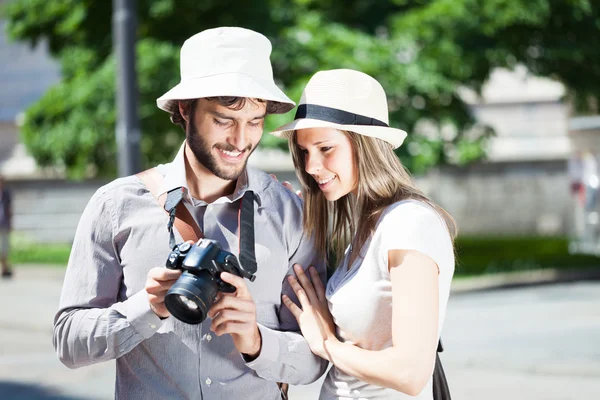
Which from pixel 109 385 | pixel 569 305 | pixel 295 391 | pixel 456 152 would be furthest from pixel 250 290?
pixel 456 152

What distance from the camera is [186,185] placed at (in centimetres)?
278

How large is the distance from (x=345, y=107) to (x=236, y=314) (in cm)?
76

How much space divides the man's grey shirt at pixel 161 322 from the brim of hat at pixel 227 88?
211mm

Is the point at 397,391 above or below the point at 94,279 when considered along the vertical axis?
below

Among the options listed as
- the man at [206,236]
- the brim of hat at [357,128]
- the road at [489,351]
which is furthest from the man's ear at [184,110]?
the road at [489,351]

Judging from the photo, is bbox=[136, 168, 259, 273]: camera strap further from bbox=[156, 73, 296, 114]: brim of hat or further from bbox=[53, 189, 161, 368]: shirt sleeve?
bbox=[156, 73, 296, 114]: brim of hat

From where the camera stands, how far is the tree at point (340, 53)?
15242 millimetres

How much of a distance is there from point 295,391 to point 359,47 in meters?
8.51

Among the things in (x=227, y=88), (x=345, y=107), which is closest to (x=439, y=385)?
(x=345, y=107)

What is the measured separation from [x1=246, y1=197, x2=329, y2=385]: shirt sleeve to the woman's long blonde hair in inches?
1.9

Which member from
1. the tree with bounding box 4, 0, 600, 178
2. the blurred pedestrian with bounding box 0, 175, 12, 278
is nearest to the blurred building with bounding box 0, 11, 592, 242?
the blurred pedestrian with bounding box 0, 175, 12, 278

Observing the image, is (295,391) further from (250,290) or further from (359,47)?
(359,47)

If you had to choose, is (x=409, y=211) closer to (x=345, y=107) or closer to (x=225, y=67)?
(x=345, y=107)

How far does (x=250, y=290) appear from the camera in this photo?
277 centimetres
